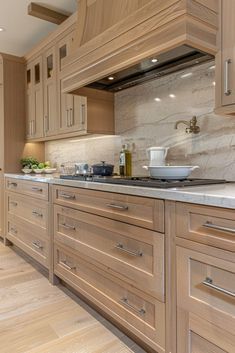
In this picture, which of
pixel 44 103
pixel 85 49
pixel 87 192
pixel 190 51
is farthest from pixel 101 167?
pixel 44 103

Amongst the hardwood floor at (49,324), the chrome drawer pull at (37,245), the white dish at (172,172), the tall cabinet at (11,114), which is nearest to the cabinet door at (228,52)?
the white dish at (172,172)

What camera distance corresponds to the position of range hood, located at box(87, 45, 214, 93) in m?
1.73

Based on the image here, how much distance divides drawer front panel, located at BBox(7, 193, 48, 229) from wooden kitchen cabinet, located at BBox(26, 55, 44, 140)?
34.0 inches

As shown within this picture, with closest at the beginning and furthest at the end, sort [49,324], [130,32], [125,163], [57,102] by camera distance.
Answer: [130,32], [49,324], [125,163], [57,102]

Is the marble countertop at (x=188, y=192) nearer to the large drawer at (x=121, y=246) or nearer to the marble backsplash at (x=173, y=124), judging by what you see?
the large drawer at (x=121, y=246)

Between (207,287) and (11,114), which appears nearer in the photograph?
(207,287)

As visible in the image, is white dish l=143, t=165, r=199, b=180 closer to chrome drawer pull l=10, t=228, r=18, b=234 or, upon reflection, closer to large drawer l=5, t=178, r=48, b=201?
large drawer l=5, t=178, r=48, b=201

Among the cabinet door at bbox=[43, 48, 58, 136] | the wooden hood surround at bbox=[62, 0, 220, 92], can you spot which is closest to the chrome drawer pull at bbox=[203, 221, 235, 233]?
the wooden hood surround at bbox=[62, 0, 220, 92]

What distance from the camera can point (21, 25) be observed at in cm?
310

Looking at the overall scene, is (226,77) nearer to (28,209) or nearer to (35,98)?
(28,209)

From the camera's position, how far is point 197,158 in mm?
1929

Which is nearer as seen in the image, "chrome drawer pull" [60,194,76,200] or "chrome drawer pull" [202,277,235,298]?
"chrome drawer pull" [202,277,235,298]

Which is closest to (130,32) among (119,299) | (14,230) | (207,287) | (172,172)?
(172,172)

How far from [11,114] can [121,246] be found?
2.84 metres
